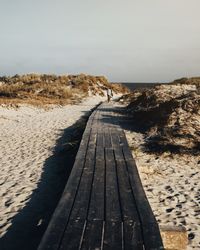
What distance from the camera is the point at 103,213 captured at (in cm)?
486

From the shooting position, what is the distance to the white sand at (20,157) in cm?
664

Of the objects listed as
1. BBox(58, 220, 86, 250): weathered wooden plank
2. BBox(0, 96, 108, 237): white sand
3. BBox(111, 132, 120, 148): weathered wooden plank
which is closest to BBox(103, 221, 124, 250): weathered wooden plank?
BBox(58, 220, 86, 250): weathered wooden plank

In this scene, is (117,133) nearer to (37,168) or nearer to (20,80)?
(37,168)

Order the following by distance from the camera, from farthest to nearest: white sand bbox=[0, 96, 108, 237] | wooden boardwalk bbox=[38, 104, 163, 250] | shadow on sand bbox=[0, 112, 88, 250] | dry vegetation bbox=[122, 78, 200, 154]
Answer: dry vegetation bbox=[122, 78, 200, 154]
white sand bbox=[0, 96, 108, 237]
shadow on sand bbox=[0, 112, 88, 250]
wooden boardwalk bbox=[38, 104, 163, 250]

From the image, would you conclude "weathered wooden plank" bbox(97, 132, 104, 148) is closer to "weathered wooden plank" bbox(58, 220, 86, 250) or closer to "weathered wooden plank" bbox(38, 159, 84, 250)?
"weathered wooden plank" bbox(38, 159, 84, 250)

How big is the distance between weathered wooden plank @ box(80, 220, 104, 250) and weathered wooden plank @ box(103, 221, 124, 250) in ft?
0.22

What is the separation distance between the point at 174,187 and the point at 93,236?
3.90m

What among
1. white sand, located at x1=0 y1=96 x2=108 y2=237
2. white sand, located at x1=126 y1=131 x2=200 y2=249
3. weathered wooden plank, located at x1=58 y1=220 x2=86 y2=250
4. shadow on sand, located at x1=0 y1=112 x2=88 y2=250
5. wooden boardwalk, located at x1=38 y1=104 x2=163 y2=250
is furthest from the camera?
white sand, located at x1=0 y1=96 x2=108 y2=237

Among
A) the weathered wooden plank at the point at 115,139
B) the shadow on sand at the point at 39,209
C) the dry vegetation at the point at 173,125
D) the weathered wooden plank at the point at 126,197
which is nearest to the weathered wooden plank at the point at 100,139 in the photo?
the weathered wooden plank at the point at 115,139

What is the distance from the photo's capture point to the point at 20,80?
50750 millimetres

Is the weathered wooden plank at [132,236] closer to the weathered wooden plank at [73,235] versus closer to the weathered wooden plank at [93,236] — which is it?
the weathered wooden plank at [93,236]

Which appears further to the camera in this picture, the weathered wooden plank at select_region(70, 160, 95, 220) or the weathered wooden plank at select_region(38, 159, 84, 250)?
the weathered wooden plank at select_region(70, 160, 95, 220)

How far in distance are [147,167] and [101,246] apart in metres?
5.04

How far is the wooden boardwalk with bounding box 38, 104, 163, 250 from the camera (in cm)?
400
